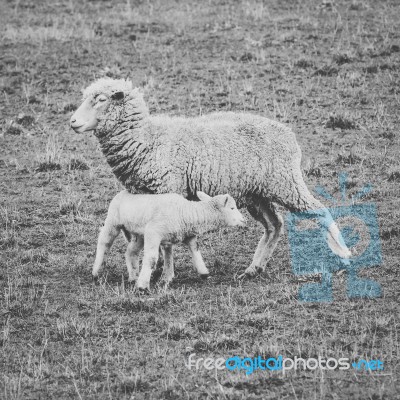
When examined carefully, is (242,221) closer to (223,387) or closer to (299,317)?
(299,317)

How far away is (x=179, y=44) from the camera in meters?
17.6

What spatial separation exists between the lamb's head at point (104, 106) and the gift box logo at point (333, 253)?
7.81 ft

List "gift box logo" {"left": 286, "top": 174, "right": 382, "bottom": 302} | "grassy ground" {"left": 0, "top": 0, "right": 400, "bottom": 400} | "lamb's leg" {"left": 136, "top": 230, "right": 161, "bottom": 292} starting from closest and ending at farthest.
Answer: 1. "grassy ground" {"left": 0, "top": 0, "right": 400, "bottom": 400}
2. "lamb's leg" {"left": 136, "top": 230, "right": 161, "bottom": 292}
3. "gift box logo" {"left": 286, "top": 174, "right": 382, "bottom": 302}

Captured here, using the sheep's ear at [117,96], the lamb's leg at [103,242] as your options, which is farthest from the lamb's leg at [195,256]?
the sheep's ear at [117,96]

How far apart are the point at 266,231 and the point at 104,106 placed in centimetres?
240

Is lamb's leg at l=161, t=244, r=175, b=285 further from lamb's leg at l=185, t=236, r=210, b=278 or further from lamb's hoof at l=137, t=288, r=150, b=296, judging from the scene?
lamb's hoof at l=137, t=288, r=150, b=296

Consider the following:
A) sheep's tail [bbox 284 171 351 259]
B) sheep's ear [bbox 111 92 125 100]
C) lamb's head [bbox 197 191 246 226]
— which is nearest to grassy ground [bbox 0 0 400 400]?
sheep's tail [bbox 284 171 351 259]

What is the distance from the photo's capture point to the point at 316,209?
8531 millimetres

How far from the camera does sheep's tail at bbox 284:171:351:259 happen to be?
846 centimetres

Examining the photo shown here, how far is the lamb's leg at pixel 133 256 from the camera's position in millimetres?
8023

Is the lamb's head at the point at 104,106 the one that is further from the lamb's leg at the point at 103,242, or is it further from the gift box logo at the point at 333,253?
the gift box logo at the point at 333,253

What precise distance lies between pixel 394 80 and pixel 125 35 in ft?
22.9

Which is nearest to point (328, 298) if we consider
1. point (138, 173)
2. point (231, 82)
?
point (138, 173)

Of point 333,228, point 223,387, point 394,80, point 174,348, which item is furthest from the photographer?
point 394,80
